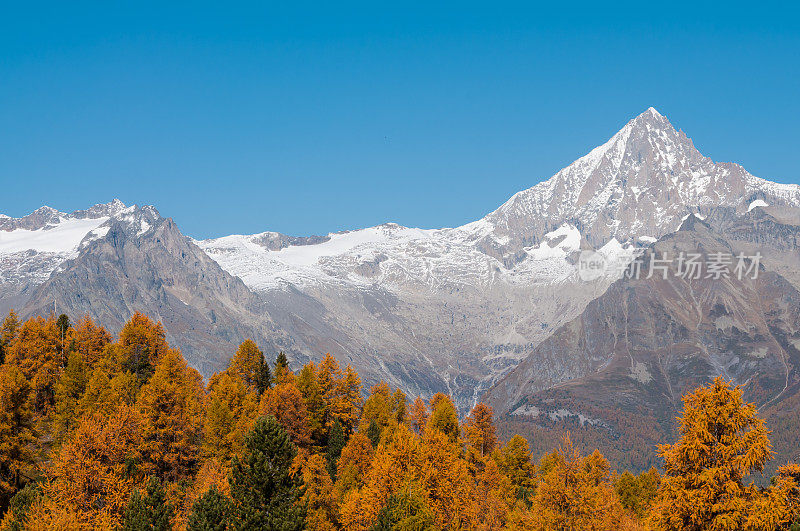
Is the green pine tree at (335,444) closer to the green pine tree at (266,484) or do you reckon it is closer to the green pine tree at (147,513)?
the green pine tree at (266,484)

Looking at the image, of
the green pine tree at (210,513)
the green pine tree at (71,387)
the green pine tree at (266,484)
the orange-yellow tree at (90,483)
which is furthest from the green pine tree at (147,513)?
the green pine tree at (71,387)

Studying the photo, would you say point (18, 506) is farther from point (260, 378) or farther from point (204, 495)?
point (260, 378)

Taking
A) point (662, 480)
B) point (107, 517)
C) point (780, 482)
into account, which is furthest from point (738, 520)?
point (107, 517)

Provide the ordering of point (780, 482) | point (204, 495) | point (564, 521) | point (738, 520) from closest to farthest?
point (738, 520) < point (780, 482) < point (564, 521) < point (204, 495)

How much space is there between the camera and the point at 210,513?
173 ft

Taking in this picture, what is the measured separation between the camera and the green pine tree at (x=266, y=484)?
53.5 meters

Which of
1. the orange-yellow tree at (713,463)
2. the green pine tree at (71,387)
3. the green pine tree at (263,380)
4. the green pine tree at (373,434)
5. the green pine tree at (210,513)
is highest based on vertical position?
the green pine tree at (263,380)

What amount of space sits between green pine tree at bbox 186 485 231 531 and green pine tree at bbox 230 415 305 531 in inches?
35.2

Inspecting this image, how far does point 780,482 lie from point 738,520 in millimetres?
7231

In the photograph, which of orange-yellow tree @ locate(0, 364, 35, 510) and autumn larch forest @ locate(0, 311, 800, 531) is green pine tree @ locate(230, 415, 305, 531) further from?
orange-yellow tree @ locate(0, 364, 35, 510)

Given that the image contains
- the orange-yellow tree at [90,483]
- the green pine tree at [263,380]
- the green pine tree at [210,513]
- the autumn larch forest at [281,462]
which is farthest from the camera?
the green pine tree at [263,380]

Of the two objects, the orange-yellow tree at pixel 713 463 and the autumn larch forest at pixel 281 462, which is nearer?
the orange-yellow tree at pixel 713 463

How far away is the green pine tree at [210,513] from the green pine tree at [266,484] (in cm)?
89

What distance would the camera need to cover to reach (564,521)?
1971 inches
